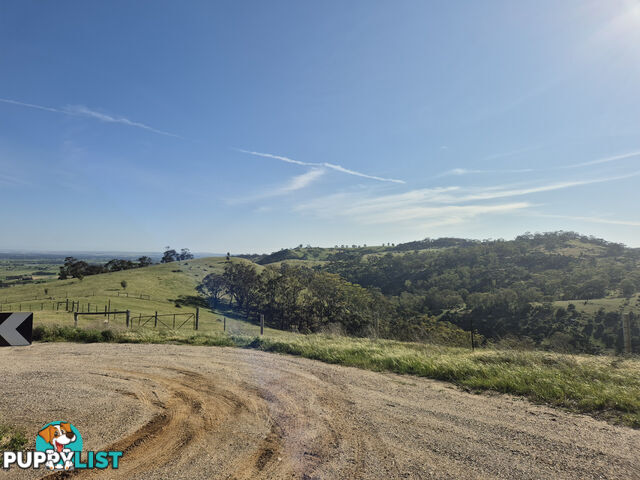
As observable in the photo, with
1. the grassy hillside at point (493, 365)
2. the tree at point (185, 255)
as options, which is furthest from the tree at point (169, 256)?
the grassy hillside at point (493, 365)

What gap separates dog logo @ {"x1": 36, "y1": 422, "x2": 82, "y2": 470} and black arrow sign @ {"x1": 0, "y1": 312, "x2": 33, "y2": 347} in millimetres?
1718

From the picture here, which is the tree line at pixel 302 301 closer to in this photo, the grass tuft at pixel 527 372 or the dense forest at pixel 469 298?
the dense forest at pixel 469 298

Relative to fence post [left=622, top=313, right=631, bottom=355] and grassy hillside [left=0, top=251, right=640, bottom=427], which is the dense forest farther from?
fence post [left=622, top=313, right=631, bottom=355]

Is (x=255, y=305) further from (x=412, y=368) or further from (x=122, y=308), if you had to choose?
(x=412, y=368)

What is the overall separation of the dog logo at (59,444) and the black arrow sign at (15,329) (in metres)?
1.72

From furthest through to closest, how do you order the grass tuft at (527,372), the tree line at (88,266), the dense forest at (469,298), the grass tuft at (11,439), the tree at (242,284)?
the tree line at (88,266) → the tree at (242,284) → the dense forest at (469,298) → the grass tuft at (527,372) → the grass tuft at (11,439)

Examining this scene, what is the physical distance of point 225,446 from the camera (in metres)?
4.89

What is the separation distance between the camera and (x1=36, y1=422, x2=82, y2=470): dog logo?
452 cm

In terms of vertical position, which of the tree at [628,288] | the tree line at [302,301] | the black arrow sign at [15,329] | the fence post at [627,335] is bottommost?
the tree line at [302,301]

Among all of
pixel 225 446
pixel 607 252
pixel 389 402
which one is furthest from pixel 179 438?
pixel 607 252

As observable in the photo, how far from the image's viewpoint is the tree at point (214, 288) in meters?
77.0

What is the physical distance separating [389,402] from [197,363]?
242 inches

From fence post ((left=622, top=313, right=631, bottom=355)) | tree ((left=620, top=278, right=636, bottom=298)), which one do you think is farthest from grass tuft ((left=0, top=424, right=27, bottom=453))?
tree ((left=620, top=278, right=636, bottom=298))

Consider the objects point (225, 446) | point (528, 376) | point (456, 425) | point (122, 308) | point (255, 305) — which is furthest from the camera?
point (255, 305)
